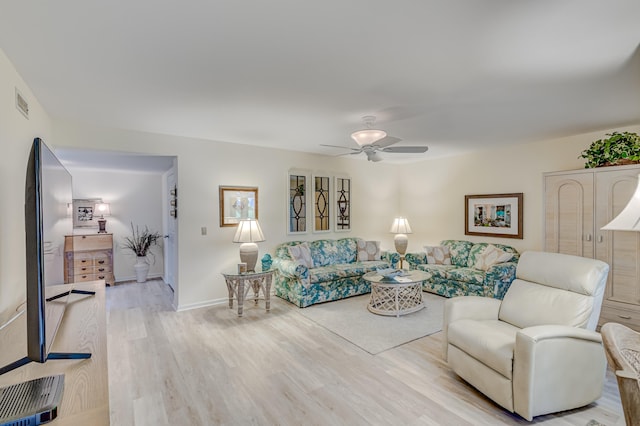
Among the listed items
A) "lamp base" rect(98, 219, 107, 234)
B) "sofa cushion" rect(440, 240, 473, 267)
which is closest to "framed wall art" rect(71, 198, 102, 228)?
"lamp base" rect(98, 219, 107, 234)

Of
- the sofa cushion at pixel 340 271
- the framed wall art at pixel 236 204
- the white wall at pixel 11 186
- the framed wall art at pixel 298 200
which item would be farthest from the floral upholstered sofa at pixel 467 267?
the white wall at pixel 11 186

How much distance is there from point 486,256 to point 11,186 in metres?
5.54

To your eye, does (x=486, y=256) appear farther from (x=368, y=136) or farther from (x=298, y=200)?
(x=298, y=200)

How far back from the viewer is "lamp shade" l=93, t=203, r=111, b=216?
6121 millimetres

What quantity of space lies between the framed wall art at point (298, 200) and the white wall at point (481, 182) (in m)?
2.44

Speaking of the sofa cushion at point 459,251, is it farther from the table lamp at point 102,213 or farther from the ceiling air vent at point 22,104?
the table lamp at point 102,213

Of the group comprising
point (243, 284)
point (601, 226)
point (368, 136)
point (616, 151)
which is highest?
point (368, 136)

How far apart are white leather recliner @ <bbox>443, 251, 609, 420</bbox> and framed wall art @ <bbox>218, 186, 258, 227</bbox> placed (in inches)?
128

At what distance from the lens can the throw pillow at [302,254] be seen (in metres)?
4.88

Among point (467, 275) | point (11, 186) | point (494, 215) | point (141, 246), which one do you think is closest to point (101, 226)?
point (141, 246)

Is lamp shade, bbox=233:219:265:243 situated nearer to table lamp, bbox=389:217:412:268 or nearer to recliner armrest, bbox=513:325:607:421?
table lamp, bbox=389:217:412:268

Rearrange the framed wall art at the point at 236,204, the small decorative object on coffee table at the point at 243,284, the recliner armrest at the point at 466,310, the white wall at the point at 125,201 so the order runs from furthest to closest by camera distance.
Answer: the white wall at the point at 125,201 < the framed wall art at the point at 236,204 < the small decorative object on coffee table at the point at 243,284 < the recliner armrest at the point at 466,310

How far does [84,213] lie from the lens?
20.0 feet

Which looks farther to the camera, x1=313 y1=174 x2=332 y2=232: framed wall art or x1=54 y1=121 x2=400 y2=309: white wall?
x1=313 y1=174 x2=332 y2=232: framed wall art
